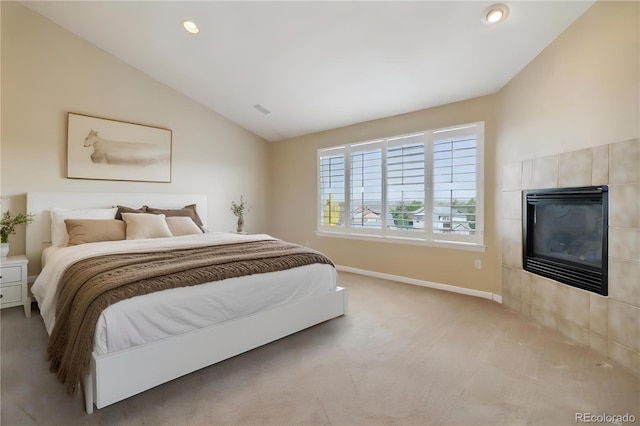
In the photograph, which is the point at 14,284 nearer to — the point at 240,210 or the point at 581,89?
the point at 240,210

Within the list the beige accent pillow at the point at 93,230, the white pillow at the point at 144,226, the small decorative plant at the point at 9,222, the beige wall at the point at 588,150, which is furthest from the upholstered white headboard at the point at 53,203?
the beige wall at the point at 588,150

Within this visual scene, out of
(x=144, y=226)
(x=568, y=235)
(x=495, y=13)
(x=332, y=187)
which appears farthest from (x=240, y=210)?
(x=568, y=235)

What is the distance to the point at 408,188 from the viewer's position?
4.03 metres

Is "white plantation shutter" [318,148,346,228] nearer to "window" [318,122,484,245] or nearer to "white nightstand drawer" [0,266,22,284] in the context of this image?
"window" [318,122,484,245]

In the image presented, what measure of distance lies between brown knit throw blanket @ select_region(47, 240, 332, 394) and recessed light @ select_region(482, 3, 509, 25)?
2.35 metres

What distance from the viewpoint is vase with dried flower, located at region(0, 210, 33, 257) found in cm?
302

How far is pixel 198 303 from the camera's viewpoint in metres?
1.95

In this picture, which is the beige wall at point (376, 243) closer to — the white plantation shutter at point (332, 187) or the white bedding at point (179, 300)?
the white plantation shutter at point (332, 187)

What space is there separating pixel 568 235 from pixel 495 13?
1871 millimetres

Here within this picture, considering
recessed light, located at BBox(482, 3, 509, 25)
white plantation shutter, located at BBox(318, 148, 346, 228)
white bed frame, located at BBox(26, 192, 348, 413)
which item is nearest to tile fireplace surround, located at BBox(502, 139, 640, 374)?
recessed light, located at BBox(482, 3, 509, 25)

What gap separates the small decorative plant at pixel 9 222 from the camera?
307 centimetres

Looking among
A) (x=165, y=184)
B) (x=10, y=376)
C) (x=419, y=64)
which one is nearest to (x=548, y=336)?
(x=419, y=64)

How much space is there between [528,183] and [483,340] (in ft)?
4.91

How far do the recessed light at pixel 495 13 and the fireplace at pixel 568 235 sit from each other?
1.44m
